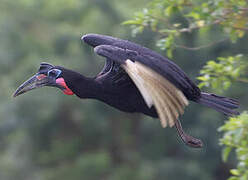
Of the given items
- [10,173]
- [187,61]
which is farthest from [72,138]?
[187,61]

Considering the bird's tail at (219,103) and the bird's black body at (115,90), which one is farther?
the bird's tail at (219,103)

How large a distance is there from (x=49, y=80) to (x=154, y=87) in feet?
4.01

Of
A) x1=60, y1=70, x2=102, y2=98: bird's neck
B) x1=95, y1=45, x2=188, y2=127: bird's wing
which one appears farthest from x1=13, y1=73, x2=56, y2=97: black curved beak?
x1=95, y1=45, x2=188, y2=127: bird's wing

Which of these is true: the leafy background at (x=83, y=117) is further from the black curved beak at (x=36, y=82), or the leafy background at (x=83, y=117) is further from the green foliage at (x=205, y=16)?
the black curved beak at (x=36, y=82)

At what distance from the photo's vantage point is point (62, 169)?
16.3 metres

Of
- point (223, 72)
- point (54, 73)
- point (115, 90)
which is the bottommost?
point (115, 90)

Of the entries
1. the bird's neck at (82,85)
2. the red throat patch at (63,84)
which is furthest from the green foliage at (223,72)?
the red throat patch at (63,84)

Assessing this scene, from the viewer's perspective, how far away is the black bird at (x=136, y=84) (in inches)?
194

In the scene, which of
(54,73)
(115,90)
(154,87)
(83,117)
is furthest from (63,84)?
(83,117)

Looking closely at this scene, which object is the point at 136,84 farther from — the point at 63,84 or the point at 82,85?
the point at 63,84

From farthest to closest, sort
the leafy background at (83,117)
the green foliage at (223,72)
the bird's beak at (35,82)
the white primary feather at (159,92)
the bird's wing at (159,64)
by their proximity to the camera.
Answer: the leafy background at (83,117) → the bird's beak at (35,82) → the green foliage at (223,72) → the bird's wing at (159,64) → the white primary feather at (159,92)

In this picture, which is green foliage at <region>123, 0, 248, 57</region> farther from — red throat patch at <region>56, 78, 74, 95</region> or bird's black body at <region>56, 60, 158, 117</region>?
red throat patch at <region>56, 78, 74, 95</region>

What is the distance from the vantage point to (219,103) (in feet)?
19.2

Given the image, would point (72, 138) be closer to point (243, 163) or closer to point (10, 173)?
point (10, 173)
